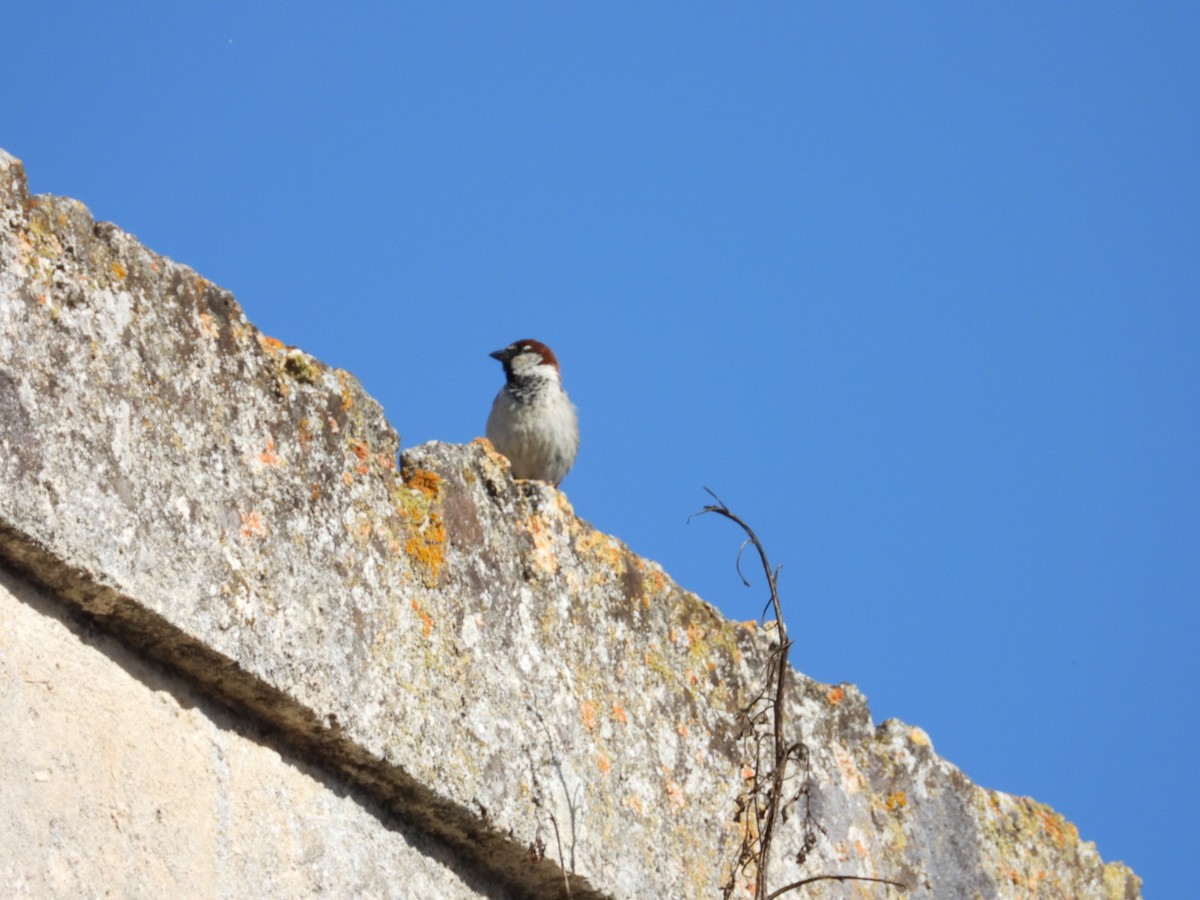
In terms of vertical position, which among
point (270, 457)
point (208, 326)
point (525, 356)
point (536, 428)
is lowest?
point (270, 457)

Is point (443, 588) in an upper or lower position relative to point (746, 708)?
lower

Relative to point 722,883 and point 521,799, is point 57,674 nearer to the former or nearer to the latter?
point 521,799

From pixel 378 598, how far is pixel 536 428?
3802 mm

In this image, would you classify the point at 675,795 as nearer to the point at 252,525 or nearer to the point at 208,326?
the point at 252,525

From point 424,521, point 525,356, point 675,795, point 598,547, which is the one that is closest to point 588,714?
point 675,795

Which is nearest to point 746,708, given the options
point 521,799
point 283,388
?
point 521,799

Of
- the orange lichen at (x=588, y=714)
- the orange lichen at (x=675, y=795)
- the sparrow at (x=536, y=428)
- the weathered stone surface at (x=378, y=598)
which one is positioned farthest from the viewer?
the sparrow at (x=536, y=428)

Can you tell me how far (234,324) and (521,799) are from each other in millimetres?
946

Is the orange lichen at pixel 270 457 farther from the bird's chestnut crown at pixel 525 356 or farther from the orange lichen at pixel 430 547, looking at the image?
the bird's chestnut crown at pixel 525 356

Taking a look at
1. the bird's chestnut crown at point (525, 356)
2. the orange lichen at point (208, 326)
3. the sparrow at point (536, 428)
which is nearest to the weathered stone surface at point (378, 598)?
the orange lichen at point (208, 326)

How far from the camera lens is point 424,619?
2955 mm

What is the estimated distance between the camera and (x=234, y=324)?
280 centimetres

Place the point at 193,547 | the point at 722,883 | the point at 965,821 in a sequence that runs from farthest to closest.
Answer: the point at 965,821 → the point at 722,883 → the point at 193,547

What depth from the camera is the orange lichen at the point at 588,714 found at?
3.22m
